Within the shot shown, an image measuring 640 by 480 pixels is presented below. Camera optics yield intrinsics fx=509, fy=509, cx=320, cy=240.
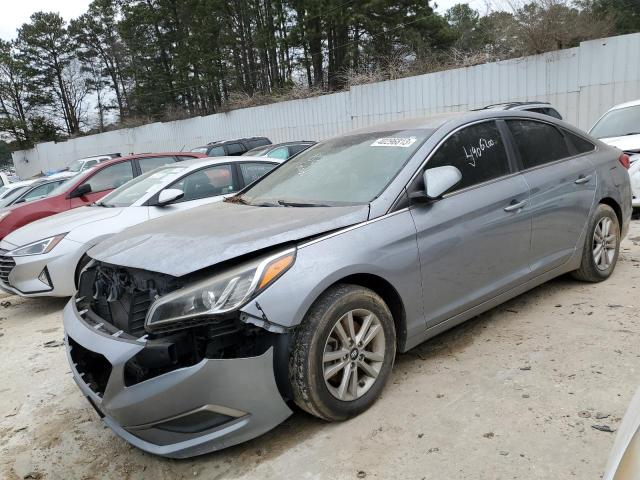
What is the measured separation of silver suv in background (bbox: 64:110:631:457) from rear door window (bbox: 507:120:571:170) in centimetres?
2

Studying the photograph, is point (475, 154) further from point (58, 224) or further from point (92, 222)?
point (58, 224)

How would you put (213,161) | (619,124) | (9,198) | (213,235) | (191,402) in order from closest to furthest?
(191,402), (213,235), (213,161), (619,124), (9,198)

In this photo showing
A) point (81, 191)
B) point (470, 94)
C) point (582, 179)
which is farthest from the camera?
point (470, 94)

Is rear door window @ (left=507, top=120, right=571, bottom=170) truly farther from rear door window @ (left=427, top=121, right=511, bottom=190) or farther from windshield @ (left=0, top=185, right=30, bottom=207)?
windshield @ (left=0, top=185, right=30, bottom=207)

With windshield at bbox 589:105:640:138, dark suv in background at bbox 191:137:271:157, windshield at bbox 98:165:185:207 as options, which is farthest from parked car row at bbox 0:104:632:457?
dark suv in background at bbox 191:137:271:157

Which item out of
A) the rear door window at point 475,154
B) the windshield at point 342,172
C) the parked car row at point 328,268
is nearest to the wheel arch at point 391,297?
the parked car row at point 328,268

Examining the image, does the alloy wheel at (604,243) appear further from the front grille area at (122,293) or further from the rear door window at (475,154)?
the front grille area at (122,293)

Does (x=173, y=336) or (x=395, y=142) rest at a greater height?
(x=395, y=142)

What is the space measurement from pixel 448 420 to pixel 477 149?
1911 mm

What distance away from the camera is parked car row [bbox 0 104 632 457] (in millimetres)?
2436

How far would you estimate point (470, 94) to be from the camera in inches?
614

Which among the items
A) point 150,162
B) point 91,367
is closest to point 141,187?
point 150,162

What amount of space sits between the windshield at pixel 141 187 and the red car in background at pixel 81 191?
1259 millimetres

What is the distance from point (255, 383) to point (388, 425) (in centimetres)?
80
